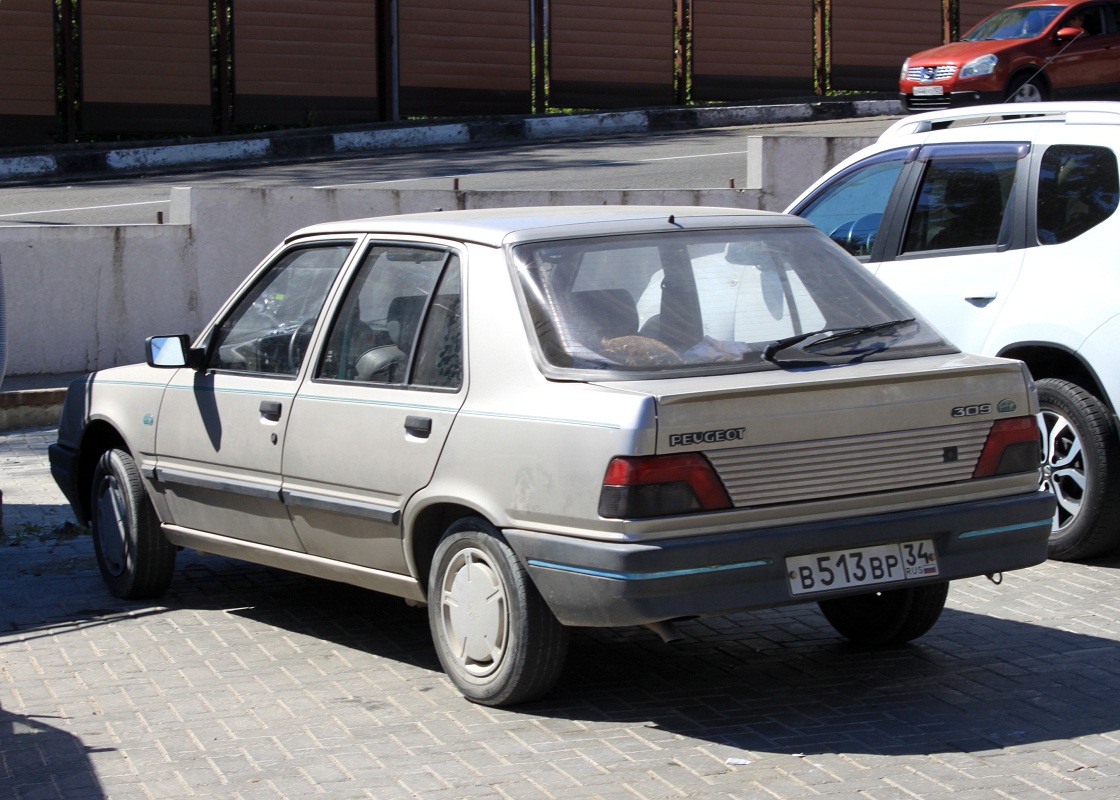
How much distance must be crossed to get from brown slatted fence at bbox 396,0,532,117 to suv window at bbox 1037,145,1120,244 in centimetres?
2077

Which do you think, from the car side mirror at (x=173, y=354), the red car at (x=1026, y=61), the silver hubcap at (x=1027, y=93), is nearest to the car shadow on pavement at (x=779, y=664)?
the car side mirror at (x=173, y=354)

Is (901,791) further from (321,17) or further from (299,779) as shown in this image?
(321,17)

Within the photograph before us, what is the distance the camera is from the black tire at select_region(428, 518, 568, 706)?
4.85m

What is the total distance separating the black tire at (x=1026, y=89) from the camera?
21.2 m

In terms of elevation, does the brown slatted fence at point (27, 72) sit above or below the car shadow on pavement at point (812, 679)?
above

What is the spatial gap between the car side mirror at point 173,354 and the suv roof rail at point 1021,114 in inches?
154

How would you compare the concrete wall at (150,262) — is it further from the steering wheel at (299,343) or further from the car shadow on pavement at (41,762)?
the car shadow on pavement at (41,762)

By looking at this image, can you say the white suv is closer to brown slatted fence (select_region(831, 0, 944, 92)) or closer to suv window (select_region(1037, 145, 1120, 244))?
suv window (select_region(1037, 145, 1120, 244))

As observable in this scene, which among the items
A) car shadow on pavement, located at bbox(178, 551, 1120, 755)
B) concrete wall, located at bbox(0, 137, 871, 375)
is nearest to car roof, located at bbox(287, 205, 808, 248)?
car shadow on pavement, located at bbox(178, 551, 1120, 755)

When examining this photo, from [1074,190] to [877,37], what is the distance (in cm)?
2501

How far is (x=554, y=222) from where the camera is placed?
5348 mm

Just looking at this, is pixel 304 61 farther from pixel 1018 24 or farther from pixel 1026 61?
pixel 1026 61

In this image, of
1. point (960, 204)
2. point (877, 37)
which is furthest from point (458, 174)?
point (960, 204)

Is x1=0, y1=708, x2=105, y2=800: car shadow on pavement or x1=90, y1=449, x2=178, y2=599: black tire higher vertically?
x1=90, y1=449, x2=178, y2=599: black tire
